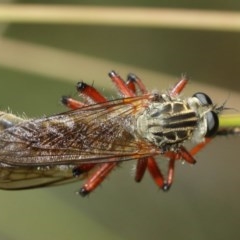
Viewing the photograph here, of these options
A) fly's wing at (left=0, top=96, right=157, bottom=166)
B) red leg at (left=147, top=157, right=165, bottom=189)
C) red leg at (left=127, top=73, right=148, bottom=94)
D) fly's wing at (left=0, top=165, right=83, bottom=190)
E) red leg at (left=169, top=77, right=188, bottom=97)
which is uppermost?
red leg at (left=169, top=77, right=188, bottom=97)

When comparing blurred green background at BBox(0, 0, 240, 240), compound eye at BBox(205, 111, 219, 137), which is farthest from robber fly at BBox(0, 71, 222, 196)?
blurred green background at BBox(0, 0, 240, 240)

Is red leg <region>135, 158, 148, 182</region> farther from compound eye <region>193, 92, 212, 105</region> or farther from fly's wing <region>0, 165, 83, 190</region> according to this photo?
compound eye <region>193, 92, 212, 105</region>

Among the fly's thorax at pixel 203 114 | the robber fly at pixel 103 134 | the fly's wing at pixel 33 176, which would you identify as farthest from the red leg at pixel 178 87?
the fly's wing at pixel 33 176

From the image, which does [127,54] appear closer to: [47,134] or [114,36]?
[114,36]

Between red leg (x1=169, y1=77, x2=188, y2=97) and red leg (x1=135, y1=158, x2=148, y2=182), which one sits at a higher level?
red leg (x1=169, y1=77, x2=188, y2=97)

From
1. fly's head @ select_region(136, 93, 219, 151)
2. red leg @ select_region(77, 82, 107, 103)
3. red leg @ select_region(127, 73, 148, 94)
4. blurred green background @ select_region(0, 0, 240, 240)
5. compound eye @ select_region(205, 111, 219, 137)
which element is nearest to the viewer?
compound eye @ select_region(205, 111, 219, 137)

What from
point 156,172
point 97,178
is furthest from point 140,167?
point 97,178
